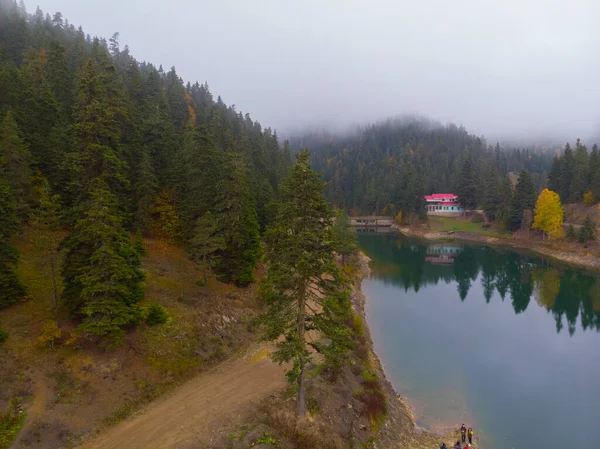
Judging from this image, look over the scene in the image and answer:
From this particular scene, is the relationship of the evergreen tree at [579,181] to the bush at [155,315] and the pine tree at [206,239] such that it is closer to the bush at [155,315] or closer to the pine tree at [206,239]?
the pine tree at [206,239]

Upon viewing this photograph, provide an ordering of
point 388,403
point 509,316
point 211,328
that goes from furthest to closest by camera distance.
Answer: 1. point 509,316
2. point 211,328
3. point 388,403

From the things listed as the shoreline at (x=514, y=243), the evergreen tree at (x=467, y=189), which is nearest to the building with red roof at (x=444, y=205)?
the evergreen tree at (x=467, y=189)

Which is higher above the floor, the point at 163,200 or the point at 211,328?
the point at 163,200

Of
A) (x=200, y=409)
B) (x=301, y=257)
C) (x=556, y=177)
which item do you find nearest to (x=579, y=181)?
(x=556, y=177)

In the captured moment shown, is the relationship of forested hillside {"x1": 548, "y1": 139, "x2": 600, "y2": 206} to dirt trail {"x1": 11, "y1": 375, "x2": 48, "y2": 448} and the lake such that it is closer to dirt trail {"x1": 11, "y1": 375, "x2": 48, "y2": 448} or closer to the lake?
the lake

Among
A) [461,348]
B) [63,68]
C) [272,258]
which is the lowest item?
[461,348]

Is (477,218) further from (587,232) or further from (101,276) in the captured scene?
(101,276)

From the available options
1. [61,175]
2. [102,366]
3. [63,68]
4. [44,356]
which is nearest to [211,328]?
[102,366]

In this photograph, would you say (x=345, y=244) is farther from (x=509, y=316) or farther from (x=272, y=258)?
(x=509, y=316)
